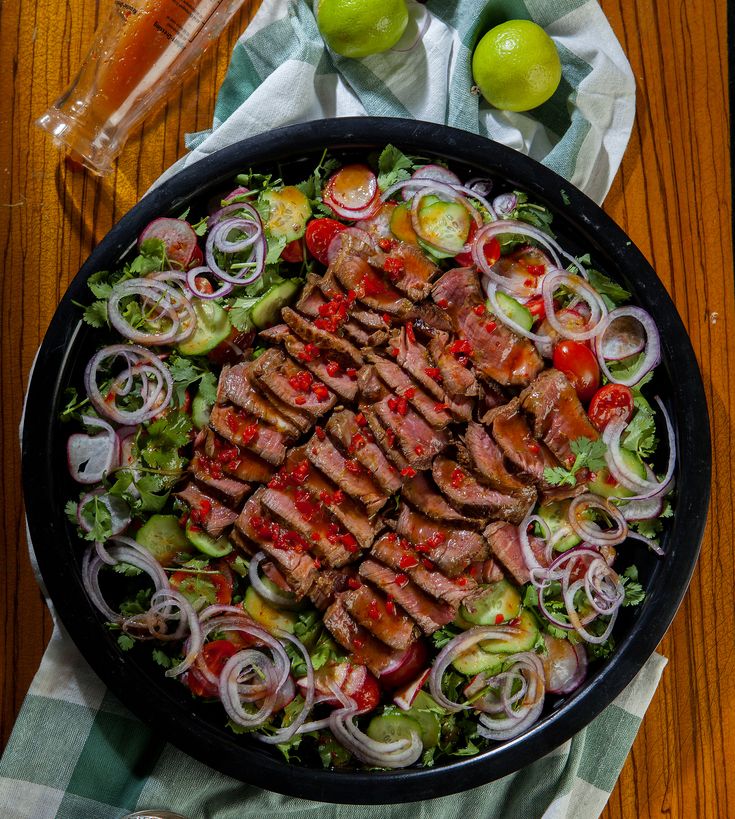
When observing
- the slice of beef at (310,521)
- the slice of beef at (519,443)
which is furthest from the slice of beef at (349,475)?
the slice of beef at (519,443)

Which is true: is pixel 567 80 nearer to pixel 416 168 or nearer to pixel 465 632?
pixel 416 168

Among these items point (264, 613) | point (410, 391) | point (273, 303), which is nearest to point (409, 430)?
point (410, 391)

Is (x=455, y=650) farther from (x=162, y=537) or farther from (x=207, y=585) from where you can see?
(x=162, y=537)

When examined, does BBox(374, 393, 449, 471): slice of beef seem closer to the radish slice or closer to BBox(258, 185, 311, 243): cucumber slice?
BBox(258, 185, 311, 243): cucumber slice

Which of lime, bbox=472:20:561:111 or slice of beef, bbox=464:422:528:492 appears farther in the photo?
lime, bbox=472:20:561:111

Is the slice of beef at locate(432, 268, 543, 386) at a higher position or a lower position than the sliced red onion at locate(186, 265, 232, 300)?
higher

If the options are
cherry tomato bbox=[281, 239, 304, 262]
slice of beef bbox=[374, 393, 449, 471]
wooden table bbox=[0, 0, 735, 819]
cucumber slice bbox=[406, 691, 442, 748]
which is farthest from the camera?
wooden table bbox=[0, 0, 735, 819]

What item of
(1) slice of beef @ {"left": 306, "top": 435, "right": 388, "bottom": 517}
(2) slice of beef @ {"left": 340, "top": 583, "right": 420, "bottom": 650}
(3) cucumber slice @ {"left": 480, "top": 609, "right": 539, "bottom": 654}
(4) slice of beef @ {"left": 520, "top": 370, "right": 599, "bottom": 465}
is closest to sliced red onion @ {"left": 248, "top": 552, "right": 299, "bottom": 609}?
(2) slice of beef @ {"left": 340, "top": 583, "right": 420, "bottom": 650}

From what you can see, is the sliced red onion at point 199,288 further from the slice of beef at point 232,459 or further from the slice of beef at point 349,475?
the slice of beef at point 349,475

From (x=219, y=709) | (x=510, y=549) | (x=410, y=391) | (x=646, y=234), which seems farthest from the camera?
(x=646, y=234)
